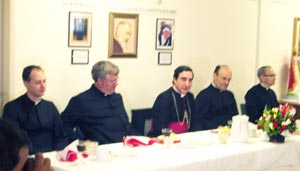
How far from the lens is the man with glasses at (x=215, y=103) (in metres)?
5.77

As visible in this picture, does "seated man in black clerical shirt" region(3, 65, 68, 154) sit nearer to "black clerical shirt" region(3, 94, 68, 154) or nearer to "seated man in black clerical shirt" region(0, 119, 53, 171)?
"black clerical shirt" region(3, 94, 68, 154)

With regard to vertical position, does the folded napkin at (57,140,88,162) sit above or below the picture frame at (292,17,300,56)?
below

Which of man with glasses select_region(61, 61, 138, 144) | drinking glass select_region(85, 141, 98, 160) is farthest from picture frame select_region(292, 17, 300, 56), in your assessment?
drinking glass select_region(85, 141, 98, 160)

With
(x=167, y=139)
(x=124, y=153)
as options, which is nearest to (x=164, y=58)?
(x=167, y=139)

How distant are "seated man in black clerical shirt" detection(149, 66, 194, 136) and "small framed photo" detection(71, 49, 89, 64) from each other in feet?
2.76

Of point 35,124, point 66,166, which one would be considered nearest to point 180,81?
point 35,124

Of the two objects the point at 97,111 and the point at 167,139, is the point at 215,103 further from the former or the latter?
the point at 167,139

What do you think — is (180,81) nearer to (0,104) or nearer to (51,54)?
(51,54)

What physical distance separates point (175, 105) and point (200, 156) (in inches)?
65.5

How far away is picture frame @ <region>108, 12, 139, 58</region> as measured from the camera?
5465 mm

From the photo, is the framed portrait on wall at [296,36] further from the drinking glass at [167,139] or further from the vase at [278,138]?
the drinking glass at [167,139]

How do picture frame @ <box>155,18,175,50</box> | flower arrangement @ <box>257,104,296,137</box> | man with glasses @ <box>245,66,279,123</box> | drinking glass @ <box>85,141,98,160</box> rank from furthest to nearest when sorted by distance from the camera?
man with glasses @ <box>245,66,279,123</box> < picture frame @ <box>155,18,175,50</box> < flower arrangement @ <box>257,104,296,137</box> < drinking glass @ <box>85,141,98,160</box>

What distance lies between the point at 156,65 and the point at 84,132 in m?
1.50

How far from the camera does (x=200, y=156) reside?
3.71 metres
